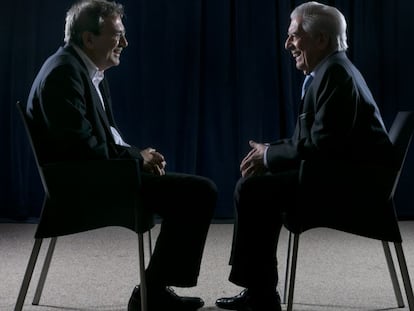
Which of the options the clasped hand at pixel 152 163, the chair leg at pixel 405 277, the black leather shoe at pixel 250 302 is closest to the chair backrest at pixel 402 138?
the chair leg at pixel 405 277

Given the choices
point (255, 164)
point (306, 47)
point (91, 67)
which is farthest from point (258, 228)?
point (91, 67)

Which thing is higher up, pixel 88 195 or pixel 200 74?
pixel 200 74

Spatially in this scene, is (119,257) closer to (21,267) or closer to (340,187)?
(21,267)

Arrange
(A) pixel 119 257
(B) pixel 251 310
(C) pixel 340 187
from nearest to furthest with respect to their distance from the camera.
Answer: (C) pixel 340 187
(B) pixel 251 310
(A) pixel 119 257

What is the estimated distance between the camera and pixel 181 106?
14.5ft

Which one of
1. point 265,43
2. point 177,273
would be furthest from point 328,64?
point 265,43

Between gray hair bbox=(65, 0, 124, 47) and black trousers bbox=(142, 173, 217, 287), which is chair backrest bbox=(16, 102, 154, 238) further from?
gray hair bbox=(65, 0, 124, 47)

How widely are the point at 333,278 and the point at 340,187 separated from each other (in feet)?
2.68

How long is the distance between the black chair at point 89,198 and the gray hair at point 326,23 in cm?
82

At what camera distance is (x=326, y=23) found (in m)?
2.44

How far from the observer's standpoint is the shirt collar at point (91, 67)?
242cm

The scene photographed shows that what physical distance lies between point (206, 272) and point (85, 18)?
1.18 m

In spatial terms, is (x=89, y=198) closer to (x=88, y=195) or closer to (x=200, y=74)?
(x=88, y=195)

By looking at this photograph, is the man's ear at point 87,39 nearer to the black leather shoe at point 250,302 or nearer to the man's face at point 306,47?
the man's face at point 306,47
